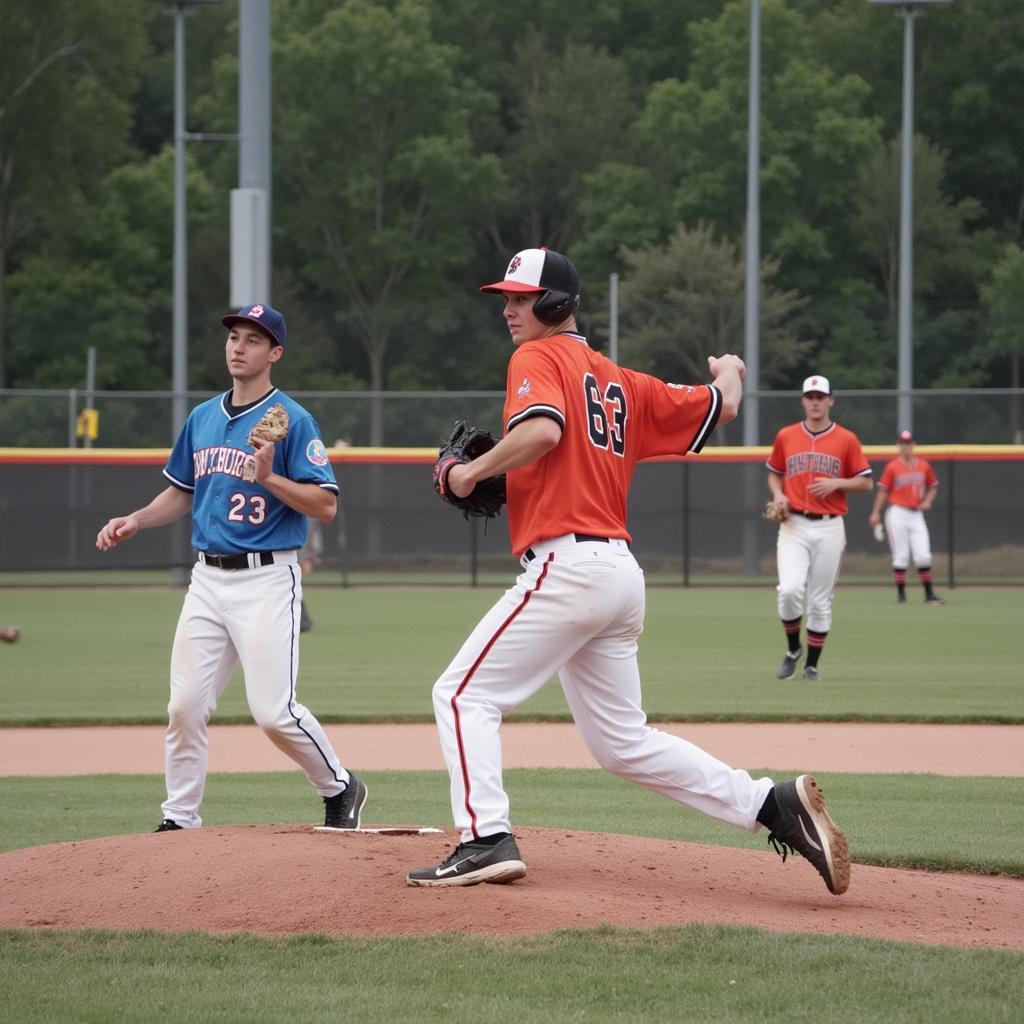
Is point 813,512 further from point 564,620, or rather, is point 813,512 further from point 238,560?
point 564,620

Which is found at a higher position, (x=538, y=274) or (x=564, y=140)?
(x=564, y=140)

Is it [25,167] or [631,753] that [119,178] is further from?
[631,753]

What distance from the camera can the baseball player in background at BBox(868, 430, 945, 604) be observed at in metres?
20.1

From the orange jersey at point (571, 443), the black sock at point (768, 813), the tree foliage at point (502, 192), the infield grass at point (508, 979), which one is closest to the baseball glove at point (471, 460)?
the orange jersey at point (571, 443)

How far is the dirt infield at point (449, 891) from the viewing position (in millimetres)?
4684

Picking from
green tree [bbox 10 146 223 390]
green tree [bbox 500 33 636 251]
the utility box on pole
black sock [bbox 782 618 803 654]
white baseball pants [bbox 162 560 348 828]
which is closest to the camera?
white baseball pants [bbox 162 560 348 828]

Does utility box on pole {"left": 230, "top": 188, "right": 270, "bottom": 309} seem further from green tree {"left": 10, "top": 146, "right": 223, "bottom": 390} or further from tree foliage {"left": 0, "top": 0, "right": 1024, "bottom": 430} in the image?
green tree {"left": 10, "top": 146, "right": 223, "bottom": 390}

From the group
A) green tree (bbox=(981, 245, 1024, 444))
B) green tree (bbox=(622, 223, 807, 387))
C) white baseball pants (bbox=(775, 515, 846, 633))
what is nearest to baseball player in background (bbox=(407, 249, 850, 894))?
white baseball pants (bbox=(775, 515, 846, 633))

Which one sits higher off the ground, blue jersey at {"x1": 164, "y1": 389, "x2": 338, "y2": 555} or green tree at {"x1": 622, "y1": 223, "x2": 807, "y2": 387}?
green tree at {"x1": 622, "y1": 223, "x2": 807, "y2": 387}

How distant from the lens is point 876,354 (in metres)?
42.1

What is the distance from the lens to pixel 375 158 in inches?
1969

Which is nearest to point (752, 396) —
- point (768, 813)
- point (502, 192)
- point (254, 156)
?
point (254, 156)

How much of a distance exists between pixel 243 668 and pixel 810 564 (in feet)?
23.3

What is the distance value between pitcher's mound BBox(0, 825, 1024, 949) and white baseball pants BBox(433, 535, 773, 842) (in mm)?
285
